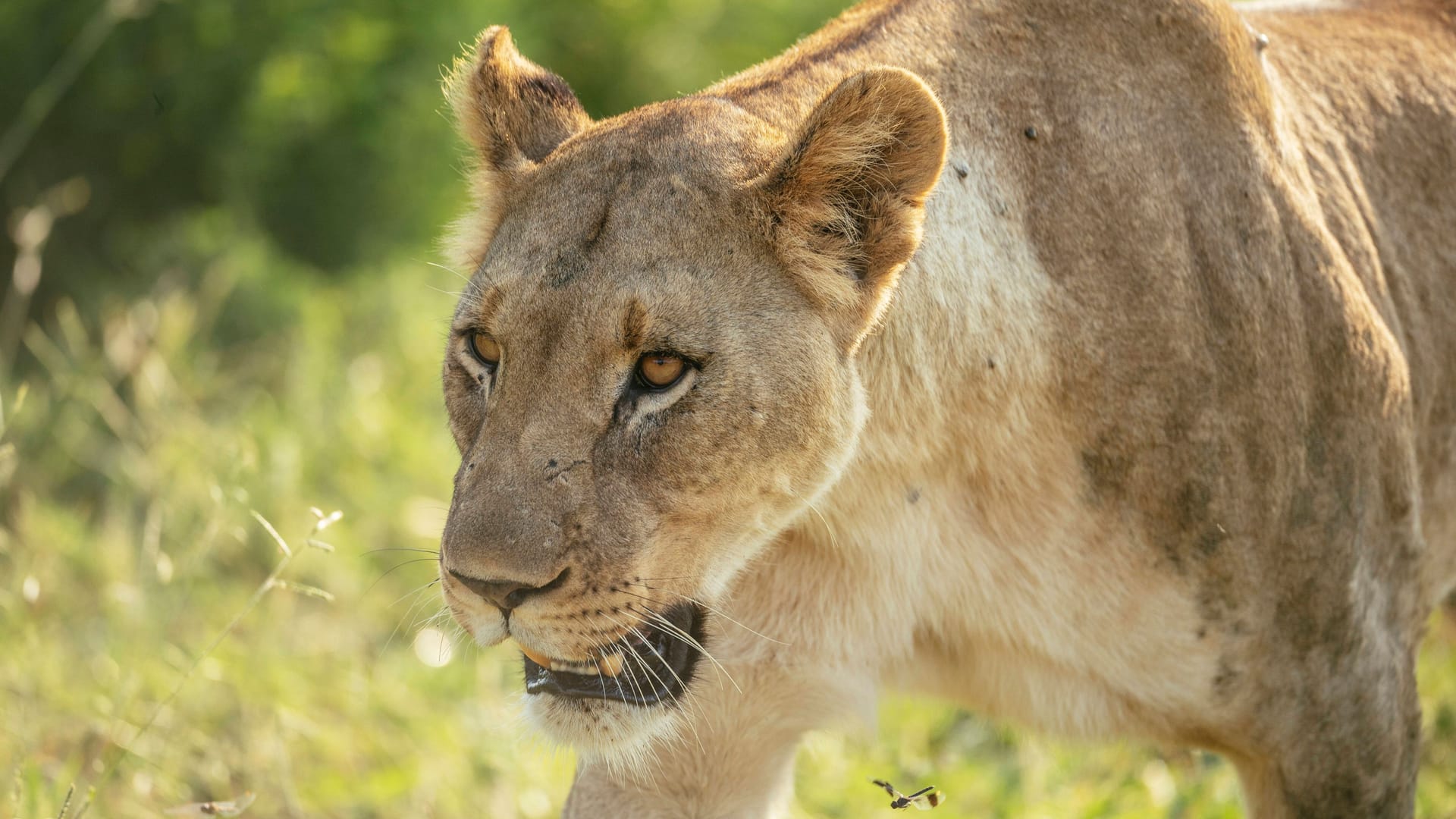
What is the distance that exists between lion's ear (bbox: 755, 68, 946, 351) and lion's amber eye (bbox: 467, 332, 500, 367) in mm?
439

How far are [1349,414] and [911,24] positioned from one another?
980 mm

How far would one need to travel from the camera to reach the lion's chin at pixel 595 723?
239 centimetres

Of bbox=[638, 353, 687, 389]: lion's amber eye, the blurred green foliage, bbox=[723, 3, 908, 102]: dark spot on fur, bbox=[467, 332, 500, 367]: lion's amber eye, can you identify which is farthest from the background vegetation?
bbox=[723, 3, 908, 102]: dark spot on fur

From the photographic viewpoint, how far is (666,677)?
2488 millimetres

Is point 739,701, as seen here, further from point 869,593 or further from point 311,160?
point 311,160

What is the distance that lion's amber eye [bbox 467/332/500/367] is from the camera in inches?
92.8

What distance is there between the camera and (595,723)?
2393mm

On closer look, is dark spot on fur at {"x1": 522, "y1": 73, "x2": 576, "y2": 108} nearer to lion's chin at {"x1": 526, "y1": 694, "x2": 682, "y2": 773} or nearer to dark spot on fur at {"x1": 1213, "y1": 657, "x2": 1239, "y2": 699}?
lion's chin at {"x1": 526, "y1": 694, "x2": 682, "y2": 773}

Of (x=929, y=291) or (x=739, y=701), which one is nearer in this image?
(x=929, y=291)

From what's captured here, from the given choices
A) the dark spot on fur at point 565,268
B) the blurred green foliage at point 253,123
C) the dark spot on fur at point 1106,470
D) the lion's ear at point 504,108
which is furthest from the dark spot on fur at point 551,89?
the blurred green foliage at point 253,123

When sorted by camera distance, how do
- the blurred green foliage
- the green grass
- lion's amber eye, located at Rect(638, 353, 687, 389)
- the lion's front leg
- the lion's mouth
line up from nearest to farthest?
lion's amber eye, located at Rect(638, 353, 687, 389) < the lion's mouth < the lion's front leg < the green grass < the blurred green foliage

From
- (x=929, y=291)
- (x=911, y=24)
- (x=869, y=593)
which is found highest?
(x=911, y=24)

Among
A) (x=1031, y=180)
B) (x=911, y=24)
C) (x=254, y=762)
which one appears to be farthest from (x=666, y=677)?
(x=254, y=762)

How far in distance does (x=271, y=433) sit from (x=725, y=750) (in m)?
2.96
